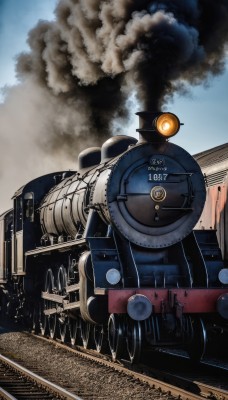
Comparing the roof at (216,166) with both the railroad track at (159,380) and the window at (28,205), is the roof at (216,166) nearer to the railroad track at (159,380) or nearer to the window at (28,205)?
the railroad track at (159,380)

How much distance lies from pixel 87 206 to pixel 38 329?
561 centimetres

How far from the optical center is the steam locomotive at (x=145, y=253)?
9047 millimetres

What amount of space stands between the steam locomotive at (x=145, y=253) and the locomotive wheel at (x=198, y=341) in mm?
15

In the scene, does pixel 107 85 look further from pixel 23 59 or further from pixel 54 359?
pixel 54 359

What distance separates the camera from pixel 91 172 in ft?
38.0

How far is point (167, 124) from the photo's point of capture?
972 cm

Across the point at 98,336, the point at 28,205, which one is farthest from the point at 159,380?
the point at 28,205

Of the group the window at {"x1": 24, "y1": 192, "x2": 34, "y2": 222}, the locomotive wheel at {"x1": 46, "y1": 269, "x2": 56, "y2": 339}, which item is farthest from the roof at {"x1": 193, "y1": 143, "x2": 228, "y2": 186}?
the window at {"x1": 24, "y1": 192, "x2": 34, "y2": 222}

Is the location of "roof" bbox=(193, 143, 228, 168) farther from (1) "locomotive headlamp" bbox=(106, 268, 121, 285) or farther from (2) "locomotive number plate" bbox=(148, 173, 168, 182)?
(1) "locomotive headlamp" bbox=(106, 268, 121, 285)

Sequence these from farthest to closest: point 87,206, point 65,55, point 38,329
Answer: point 65,55 < point 38,329 < point 87,206

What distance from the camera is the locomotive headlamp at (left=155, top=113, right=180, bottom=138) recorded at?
967 cm

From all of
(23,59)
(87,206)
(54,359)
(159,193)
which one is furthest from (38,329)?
(23,59)

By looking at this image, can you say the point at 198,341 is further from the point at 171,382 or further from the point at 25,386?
the point at 25,386

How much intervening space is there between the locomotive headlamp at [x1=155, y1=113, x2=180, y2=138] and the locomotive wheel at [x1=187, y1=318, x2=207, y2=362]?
9.24ft
